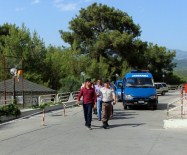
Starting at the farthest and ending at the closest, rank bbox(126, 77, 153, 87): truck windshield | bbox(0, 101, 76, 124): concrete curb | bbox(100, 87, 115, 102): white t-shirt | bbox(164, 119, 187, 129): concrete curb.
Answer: bbox(126, 77, 153, 87): truck windshield < bbox(0, 101, 76, 124): concrete curb < bbox(100, 87, 115, 102): white t-shirt < bbox(164, 119, 187, 129): concrete curb

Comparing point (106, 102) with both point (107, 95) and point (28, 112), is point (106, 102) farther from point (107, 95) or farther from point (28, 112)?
point (28, 112)

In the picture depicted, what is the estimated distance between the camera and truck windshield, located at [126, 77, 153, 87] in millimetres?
26142

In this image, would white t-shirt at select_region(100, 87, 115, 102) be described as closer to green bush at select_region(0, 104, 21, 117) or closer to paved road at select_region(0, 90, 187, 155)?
paved road at select_region(0, 90, 187, 155)

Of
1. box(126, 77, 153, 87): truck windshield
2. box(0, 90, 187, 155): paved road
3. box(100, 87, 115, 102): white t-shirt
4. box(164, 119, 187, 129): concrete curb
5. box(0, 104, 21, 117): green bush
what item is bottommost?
box(0, 90, 187, 155): paved road

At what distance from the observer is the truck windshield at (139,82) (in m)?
26.1

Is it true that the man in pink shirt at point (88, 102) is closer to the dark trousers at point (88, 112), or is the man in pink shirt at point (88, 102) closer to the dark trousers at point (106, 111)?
the dark trousers at point (88, 112)

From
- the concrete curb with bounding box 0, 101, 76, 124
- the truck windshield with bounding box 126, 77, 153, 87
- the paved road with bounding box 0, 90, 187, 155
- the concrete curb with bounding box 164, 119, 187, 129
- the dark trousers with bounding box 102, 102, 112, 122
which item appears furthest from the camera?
the truck windshield with bounding box 126, 77, 153, 87

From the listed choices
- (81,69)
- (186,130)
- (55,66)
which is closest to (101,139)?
(186,130)

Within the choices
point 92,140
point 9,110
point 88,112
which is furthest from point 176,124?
point 9,110

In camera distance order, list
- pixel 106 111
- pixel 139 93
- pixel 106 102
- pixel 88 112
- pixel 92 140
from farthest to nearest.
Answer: pixel 139 93, pixel 106 102, pixel 106 111, pixel 88 112, pixel 92 140

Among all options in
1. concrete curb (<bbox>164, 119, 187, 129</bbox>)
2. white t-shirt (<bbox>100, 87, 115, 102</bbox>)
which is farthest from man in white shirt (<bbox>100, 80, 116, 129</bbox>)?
concrete curb (<bbox>164, 119, 187, 129</bbox>)

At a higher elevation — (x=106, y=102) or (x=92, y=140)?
(x=106, y=102)

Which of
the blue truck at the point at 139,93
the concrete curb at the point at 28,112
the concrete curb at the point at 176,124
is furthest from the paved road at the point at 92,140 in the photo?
the blue truck at the point at 139,93

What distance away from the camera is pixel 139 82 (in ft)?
86.6
